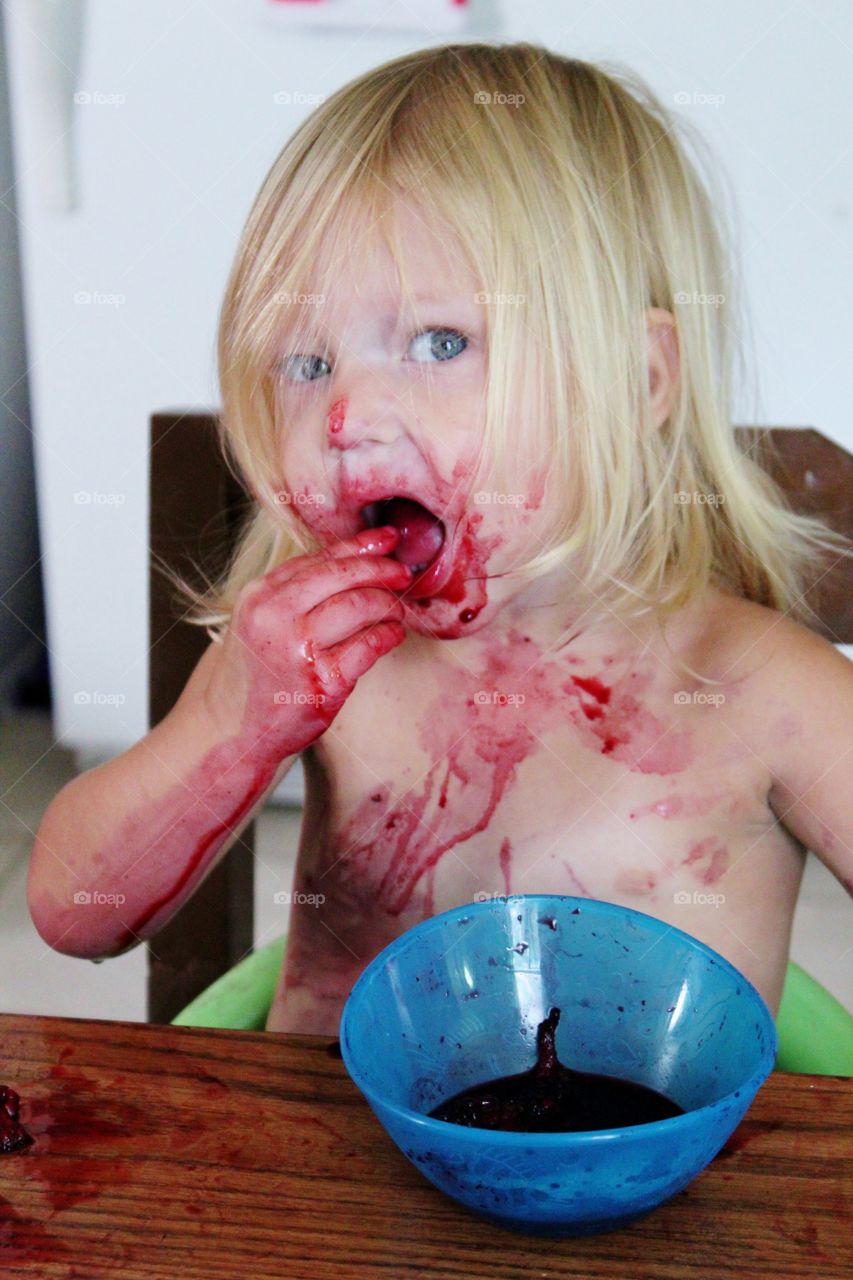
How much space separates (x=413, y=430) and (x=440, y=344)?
7 cm

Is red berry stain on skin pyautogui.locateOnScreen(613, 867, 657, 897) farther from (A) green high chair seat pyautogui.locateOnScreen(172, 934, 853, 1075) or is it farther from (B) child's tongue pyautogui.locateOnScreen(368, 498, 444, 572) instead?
(B) child's tongue pyautogui.locateOnScreen(368, 498, 444, 572)

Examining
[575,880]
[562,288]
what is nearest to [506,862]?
[575,880]

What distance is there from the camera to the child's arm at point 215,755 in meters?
0.93

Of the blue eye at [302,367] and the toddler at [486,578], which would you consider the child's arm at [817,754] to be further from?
the blue eye at [302,367]

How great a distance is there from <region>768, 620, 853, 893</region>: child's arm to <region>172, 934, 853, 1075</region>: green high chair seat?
0.16 meters

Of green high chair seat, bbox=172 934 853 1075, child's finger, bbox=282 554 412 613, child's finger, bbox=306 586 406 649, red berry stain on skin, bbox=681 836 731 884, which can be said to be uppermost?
child's finger, bbox=282 554 412 613

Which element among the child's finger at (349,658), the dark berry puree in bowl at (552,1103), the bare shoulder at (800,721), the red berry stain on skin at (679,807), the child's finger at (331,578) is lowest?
the red berry stain on skin at (679,807)

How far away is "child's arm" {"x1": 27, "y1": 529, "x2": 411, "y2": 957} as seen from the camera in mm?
932

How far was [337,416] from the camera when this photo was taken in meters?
0.94

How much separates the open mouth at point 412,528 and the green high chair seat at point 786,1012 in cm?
40

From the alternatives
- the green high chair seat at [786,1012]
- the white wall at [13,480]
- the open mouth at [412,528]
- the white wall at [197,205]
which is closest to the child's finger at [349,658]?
the open mouth at [412,528]

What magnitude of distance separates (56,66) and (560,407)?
1.42m

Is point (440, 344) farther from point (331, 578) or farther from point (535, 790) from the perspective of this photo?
point (535, 790)

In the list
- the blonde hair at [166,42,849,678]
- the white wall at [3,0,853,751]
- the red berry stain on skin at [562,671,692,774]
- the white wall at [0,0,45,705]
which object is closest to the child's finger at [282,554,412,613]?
the blonde hair at [166,42,849,678]
